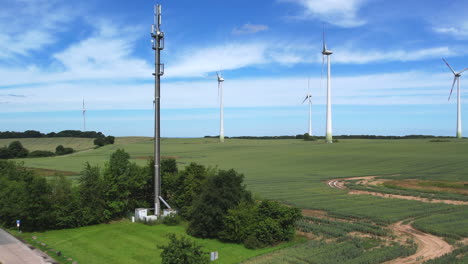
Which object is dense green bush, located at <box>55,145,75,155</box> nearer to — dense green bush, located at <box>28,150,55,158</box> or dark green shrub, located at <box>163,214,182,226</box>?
dense green bush, located at <box>28,150,55,158</box>

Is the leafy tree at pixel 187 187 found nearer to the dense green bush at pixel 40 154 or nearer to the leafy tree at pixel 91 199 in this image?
the leafy tree at pixel 91 199

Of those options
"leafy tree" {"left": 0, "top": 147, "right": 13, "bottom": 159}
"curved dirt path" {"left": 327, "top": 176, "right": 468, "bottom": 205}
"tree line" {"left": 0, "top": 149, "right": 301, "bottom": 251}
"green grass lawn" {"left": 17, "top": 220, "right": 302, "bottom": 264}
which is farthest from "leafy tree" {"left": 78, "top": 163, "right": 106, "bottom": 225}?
"leafy tree" {"left": 0, "top": 147, "right": 13, "bottom": 159}

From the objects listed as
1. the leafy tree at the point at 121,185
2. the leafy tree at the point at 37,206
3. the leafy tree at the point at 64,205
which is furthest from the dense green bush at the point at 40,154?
the leafy tree at the point at 37,206

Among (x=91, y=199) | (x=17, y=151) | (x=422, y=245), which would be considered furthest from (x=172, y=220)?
(x=17, y=151)

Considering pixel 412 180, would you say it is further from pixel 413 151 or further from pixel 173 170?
pixel 413 151

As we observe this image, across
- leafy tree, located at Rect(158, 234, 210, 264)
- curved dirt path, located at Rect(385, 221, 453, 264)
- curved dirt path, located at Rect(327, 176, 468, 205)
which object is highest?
leafy tree, located at Rect(158, 234, 210, 264)

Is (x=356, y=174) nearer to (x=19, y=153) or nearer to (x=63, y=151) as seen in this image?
(x=63, y=151)

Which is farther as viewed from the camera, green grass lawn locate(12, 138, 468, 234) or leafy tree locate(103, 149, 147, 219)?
leafy tree locate(103, 149, 147, 219)
